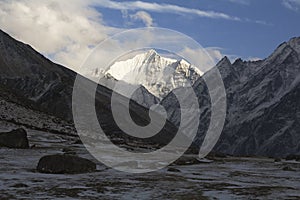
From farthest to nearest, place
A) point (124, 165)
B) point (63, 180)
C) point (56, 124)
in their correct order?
point (56, 124), point (124, 165), point (63, 180)

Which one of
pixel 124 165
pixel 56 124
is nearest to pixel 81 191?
pixel 124 165

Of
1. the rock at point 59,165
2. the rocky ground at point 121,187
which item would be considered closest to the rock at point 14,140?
the rocky ground at point 121,187

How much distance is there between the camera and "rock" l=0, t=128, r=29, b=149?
176 feet

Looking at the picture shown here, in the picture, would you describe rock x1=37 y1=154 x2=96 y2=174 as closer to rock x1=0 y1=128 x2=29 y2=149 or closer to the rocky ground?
the rocky ground

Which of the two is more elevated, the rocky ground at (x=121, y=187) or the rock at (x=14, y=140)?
the rock at (x=14, y=140)

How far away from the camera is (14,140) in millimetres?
54062

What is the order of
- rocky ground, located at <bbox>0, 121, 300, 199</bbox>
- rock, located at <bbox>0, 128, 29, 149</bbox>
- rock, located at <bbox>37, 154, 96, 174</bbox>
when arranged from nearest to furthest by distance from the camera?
rocky ground, located at <bbox>0, 121, 300, 199</bbox>
rock, located at <bbox>37, 154, 96, 174</bbox>
rock, located at <bbox>0, 128, 29, 149</bbox>

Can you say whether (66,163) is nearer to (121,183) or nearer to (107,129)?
(121,183)

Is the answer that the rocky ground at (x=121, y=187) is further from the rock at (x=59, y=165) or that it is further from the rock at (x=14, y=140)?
the rock at (x=14, y=140)

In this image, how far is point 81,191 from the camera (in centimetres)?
2602

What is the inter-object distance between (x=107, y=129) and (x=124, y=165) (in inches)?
4983

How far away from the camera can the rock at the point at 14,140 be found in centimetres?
5350

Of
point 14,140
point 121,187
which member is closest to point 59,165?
A: point 121,187

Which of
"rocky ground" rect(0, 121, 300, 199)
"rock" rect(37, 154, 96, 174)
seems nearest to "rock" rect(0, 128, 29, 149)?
"rocky ground" rect(0, 121, 300, 199)
